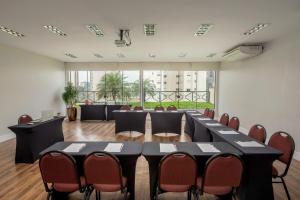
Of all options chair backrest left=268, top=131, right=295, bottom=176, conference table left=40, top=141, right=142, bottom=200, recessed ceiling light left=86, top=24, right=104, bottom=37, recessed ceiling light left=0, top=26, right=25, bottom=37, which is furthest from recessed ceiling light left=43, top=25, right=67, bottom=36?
chair backrest left=268, top=131, right=295, bottom=176

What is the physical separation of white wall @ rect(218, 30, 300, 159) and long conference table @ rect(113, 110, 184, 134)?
2.43 m

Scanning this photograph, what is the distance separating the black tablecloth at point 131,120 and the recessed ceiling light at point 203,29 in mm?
3092

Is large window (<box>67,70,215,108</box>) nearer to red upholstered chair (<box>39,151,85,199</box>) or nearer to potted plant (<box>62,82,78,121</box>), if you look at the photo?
potted plant (<box>62,82,78,121</box>)

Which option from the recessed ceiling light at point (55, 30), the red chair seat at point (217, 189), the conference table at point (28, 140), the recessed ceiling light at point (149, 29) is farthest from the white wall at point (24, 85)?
the red chair seat at point (217, 189)

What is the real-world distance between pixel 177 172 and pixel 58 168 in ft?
4.41

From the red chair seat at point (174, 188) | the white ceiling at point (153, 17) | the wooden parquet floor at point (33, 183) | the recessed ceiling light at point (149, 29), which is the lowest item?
the wooden parquet floor at point (33, 183)

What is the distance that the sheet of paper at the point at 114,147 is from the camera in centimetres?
278

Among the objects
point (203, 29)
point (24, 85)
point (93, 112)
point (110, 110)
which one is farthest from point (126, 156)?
point (93, 112)

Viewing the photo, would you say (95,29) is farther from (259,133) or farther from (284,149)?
(284,149)

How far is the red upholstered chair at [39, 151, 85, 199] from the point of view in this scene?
2279 mm

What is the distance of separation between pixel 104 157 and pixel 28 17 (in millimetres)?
3273

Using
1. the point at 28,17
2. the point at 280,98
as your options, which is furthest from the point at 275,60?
the point at 28,17

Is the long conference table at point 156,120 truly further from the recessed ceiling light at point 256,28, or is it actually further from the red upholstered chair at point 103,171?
the red upholstered chair at point 103,171

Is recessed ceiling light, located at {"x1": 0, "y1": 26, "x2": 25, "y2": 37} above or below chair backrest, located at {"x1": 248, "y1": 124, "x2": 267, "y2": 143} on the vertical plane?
above
